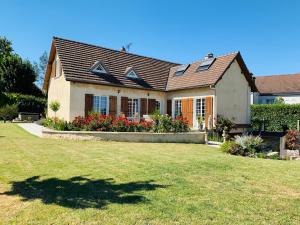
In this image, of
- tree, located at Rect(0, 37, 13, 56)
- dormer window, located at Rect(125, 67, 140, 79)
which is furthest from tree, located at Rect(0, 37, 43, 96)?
tree, located at Rect(0, 37, 13, 56)

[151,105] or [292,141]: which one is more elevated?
[151,105]

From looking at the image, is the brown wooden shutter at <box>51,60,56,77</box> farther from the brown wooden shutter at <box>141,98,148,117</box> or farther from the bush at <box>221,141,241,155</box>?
the bush at <box>221,141,241,155</box>

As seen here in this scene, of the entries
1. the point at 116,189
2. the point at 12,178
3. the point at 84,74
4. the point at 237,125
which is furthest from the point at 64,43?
the point at 116,189

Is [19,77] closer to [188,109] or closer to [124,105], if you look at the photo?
[124,105]

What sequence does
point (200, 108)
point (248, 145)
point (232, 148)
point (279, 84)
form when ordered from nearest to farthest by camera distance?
point (232, 148) < point (248, 145) < point (200, 108) < point (279, 84)

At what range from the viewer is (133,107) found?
945 inches

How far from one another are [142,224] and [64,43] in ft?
69.4

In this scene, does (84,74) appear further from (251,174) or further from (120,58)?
(251,174)

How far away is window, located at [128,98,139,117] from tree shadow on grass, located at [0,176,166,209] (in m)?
16.7

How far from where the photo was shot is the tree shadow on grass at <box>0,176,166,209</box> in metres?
5.37

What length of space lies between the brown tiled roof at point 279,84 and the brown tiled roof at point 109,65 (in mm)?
21414

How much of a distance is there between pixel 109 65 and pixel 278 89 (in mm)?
29048

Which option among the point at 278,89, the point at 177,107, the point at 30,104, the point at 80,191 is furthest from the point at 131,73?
the point at 278,89

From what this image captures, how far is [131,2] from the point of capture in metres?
15.0
